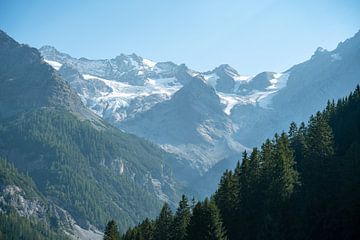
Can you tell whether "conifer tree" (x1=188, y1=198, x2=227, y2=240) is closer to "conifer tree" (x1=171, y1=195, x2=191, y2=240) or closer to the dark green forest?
the dark green forest

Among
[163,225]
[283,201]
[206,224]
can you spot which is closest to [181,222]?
[163,225]

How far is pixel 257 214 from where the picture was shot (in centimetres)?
9262

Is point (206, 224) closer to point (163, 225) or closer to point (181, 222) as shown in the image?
point (181, 222)

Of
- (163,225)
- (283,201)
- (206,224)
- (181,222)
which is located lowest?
(206,224)

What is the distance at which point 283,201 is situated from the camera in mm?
90250

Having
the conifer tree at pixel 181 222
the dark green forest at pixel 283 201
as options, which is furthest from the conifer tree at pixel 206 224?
the conifer tree at pixel 181 222

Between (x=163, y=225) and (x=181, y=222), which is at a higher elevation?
(x=181, y=222)

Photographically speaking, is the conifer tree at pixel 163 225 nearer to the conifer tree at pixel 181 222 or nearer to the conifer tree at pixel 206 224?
the conifer tree at pixel 181 222

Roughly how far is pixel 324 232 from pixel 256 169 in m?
22.4

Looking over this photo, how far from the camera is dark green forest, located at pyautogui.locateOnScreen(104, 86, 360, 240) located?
3231 inches

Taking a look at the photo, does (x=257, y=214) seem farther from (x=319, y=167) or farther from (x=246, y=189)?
(x=319, y=167)

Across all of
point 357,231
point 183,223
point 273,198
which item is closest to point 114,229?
point 183,223

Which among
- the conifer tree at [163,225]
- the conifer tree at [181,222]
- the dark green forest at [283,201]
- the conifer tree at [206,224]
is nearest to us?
the dark green forest at [283,201]

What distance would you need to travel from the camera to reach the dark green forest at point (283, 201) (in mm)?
82062
